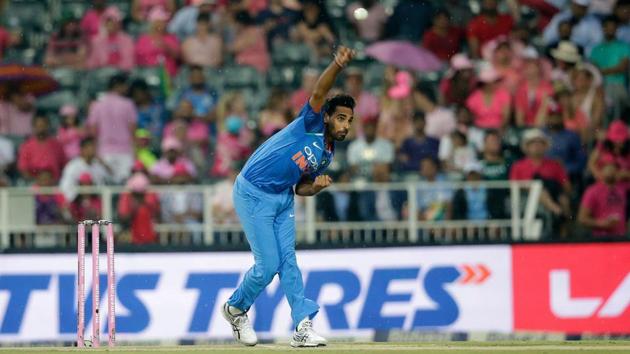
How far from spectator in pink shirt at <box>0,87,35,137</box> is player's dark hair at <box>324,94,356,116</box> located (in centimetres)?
847

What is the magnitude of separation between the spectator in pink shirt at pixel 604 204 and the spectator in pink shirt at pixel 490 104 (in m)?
1.85

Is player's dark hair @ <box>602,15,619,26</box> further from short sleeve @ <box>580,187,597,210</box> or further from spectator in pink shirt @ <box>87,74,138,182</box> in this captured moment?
spectator in pink shirt @ <box>87,74,138,182</box>

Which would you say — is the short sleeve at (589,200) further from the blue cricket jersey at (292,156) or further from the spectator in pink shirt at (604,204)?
the blue cricket jersey at (292,156)

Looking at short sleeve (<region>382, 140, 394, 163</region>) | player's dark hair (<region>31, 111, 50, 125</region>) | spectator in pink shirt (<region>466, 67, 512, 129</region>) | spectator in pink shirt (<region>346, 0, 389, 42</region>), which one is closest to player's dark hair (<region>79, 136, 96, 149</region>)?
player's dark hair (<region>31, 111, 50, 125</region>)

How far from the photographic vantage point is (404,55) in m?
18.5

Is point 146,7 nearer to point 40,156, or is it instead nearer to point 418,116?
point 40,156

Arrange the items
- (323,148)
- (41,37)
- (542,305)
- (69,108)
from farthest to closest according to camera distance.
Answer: (41,37) < (69,108) < (542,305) < (323,148)

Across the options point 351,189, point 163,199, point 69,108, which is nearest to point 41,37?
point 69,108

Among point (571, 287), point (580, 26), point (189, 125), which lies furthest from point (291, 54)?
point (571, 287)

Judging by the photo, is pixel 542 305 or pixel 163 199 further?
pixel 163 199

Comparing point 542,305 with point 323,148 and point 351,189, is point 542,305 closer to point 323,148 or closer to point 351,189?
point 351,189

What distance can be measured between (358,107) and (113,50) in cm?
342

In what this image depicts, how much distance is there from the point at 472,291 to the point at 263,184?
363 cm

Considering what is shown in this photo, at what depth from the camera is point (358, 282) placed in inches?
546
